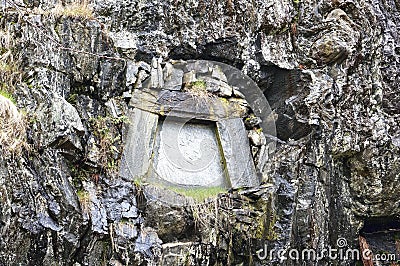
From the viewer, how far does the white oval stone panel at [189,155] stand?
15.1 feet

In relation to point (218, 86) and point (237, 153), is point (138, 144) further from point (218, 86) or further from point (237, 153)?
point (218, 86)

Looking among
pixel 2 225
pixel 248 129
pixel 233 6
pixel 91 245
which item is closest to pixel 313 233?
pixel 248 129

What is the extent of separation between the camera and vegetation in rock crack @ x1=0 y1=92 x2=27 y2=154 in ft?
11.1

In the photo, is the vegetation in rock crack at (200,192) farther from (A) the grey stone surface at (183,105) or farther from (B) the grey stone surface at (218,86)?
(B) the grey stone surface at (218,86)

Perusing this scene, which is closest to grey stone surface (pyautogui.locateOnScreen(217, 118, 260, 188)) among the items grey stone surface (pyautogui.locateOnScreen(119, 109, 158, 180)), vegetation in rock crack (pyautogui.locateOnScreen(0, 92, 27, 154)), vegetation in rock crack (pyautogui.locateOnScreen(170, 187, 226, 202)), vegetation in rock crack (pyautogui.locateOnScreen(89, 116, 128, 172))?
vegetation in rock crack (pyautogui.locateOnScreen(170, 187, 226, 202))

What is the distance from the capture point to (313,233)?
482cm

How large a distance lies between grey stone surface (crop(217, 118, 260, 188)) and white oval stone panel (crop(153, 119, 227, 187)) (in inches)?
4.0

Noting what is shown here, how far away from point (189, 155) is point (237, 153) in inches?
21.4

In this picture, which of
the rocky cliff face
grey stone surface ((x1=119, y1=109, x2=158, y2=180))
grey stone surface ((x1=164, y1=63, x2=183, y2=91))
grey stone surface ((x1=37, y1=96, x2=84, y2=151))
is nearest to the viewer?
the rocky cliff face

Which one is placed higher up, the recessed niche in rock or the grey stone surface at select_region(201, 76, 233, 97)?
the grey stone surface at select_region(201, 76, 233, 97)

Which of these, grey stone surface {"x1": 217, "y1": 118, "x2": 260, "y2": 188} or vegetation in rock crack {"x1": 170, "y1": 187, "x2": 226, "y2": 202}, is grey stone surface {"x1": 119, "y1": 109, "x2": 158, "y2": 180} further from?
grey stone surface {"x1": 217, "y1": 118, "x2": 260, "y2": 188}

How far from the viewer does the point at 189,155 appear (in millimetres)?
4754

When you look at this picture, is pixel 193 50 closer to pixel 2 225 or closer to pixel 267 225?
pixel 267 225

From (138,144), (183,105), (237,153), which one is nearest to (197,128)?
(183,105)
